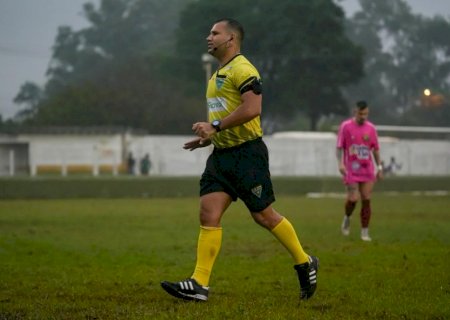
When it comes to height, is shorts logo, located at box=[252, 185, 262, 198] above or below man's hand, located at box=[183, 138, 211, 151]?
below

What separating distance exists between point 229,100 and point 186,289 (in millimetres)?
1542

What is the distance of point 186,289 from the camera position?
7.30 m

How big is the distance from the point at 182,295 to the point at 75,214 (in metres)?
15.5

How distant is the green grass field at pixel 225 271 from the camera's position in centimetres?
696

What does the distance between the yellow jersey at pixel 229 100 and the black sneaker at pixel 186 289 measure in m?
1.14

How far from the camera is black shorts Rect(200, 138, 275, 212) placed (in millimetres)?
7426

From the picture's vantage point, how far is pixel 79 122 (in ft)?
274

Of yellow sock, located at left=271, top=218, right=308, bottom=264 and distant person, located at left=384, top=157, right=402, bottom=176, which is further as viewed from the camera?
distant person, located at left=384, top=157, right=402, bottom=176

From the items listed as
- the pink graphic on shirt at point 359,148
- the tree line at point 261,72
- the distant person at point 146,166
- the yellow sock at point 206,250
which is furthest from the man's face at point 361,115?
the tree line at point 261,72

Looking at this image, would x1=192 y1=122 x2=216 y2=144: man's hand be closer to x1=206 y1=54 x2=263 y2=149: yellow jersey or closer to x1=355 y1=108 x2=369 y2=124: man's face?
x1=206 y1=54 x2=263 y2=149: yellow jersey

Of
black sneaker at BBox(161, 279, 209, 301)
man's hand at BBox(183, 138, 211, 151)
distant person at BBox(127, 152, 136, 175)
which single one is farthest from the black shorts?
distant person at BBox(127, 152, 136, 175)

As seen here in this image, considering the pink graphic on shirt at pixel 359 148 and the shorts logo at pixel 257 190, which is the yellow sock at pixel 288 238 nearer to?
the shorts logo at pixel 257 190

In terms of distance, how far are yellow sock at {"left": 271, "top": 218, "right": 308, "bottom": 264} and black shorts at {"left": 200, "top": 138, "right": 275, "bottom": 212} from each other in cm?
25

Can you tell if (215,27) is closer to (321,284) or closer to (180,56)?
(321,284)
